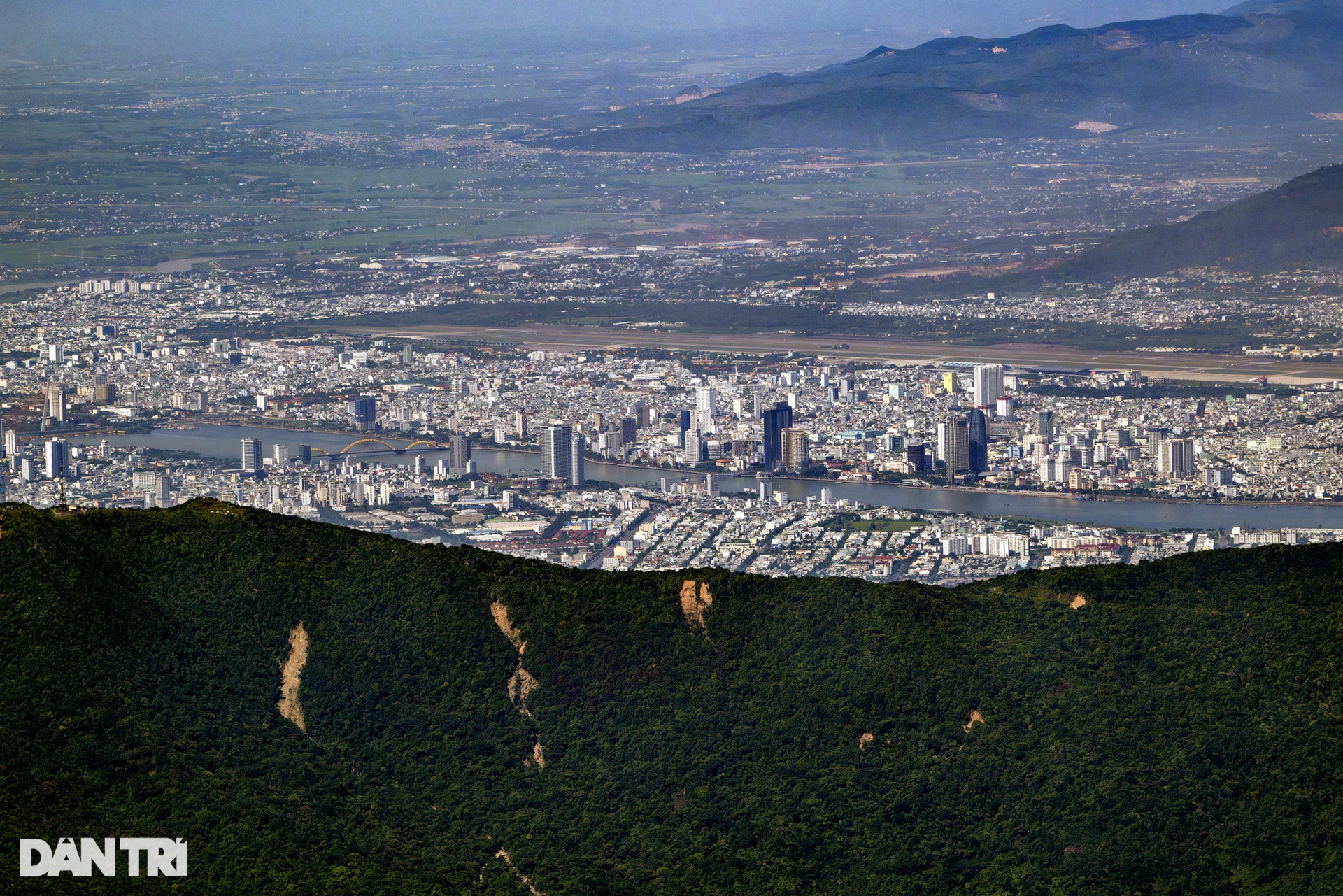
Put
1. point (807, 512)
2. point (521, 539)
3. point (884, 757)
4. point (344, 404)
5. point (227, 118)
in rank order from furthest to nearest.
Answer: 1. point (227, 118)
2. point (344, 404)
3. point (807, 512)
4. point (521, 539)
5. point (884, 757)

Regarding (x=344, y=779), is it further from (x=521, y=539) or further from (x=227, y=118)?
(x=227, y=118)

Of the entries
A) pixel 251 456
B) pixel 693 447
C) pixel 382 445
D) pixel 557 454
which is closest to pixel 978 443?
pixel 693 447

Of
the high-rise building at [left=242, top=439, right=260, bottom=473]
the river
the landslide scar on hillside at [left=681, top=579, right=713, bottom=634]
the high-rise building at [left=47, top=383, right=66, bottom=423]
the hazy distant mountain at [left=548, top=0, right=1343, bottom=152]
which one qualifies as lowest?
the river

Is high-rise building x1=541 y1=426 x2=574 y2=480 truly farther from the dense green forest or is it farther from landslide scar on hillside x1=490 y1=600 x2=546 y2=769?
landslide scar on hillside x1=490 y1=600 x2=546 y2=769

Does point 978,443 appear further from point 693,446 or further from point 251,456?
point 251,456

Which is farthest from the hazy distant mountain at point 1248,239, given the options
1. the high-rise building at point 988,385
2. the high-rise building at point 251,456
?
the high-rise building at point 251,456

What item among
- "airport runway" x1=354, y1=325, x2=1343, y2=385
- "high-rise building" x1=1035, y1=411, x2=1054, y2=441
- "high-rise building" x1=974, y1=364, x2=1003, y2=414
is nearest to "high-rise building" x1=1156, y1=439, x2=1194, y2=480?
"high-rise building" x1=1035, y1=411, x2=1054, y2=441

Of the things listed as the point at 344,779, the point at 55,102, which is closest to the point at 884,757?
the point at 344,779
